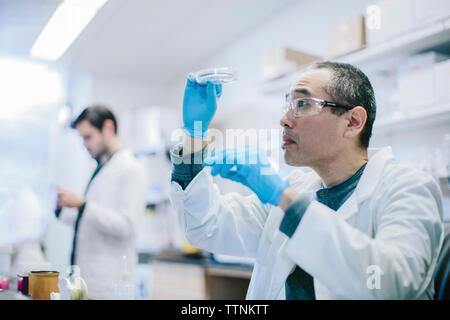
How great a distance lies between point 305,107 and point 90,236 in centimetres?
135

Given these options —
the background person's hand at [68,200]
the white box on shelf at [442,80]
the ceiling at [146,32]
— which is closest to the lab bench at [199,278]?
the background person's hand at [68,200]

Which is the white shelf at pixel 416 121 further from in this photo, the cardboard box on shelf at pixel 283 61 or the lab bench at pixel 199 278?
the lab bench at pixel 199 278

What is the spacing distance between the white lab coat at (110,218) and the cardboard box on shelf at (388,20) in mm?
1337

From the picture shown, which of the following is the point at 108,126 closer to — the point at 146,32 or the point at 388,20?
the point at 146,32

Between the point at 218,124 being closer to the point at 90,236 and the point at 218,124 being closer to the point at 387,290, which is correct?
the point at 90,236

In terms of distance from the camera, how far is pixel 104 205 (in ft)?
7.01

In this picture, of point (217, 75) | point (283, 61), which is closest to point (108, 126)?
point (283, 61)

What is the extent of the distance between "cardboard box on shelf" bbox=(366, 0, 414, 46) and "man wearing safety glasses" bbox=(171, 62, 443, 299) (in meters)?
0.95

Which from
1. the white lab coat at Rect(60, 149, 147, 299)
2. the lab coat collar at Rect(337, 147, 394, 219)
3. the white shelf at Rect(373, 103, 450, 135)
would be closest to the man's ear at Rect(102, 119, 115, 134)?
the white lab coat at Rect(60, 149, 147, 299)

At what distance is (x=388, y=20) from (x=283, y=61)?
717 millimetres

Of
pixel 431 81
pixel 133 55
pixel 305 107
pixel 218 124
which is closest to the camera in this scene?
pixel 305 107

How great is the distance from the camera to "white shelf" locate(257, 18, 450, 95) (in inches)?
69.8

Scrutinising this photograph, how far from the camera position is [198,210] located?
1.15 meters
